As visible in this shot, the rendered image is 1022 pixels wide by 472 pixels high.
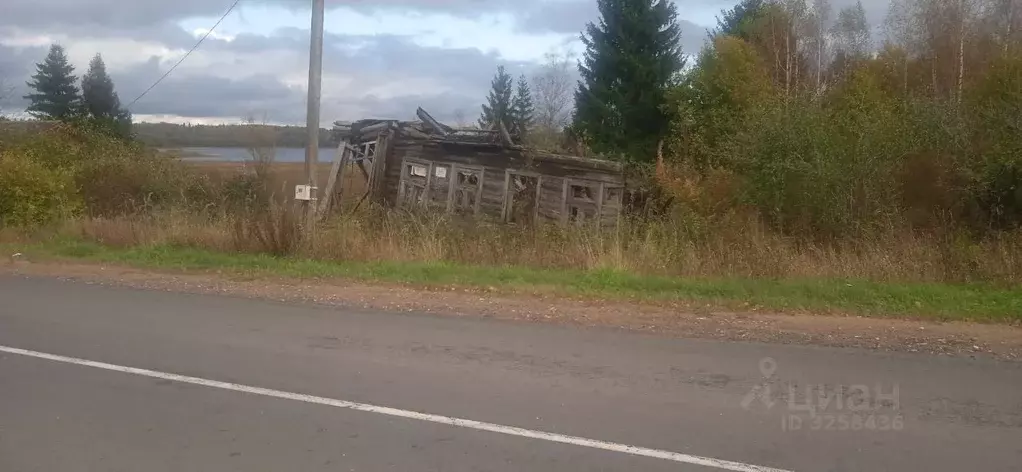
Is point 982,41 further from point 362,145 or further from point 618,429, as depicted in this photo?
point 618,429

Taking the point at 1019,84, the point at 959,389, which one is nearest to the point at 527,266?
the point at 959,389

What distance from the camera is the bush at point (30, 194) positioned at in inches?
759

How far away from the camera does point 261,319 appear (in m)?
9.37

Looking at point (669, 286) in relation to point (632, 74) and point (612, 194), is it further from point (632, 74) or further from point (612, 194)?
point (632, 74)

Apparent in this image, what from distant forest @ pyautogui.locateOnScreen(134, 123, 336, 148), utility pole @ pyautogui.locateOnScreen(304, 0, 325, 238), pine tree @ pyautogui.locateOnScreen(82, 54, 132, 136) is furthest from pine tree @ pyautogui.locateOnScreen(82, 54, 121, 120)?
utility pole @ pyautogui.locateOnScreen(304, 0, 325, 238)

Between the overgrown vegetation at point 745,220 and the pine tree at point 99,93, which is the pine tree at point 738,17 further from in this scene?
the pine tree at point 99,93

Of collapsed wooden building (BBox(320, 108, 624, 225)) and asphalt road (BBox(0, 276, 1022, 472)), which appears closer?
asphalt road (BBox(0, 276, 1022, 472))

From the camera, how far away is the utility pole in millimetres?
14953

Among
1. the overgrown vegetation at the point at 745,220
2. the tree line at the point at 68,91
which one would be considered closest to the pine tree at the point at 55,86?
the tree line at the point at 68,91

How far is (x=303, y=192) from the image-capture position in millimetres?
14797

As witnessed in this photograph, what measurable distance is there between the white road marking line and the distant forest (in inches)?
698

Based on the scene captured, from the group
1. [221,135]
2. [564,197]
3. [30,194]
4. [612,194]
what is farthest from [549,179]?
[221,135]

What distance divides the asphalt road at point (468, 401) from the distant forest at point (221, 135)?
17.0m

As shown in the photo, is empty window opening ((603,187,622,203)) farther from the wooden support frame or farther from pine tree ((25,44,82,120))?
pine tree ((25,44,82,120))
